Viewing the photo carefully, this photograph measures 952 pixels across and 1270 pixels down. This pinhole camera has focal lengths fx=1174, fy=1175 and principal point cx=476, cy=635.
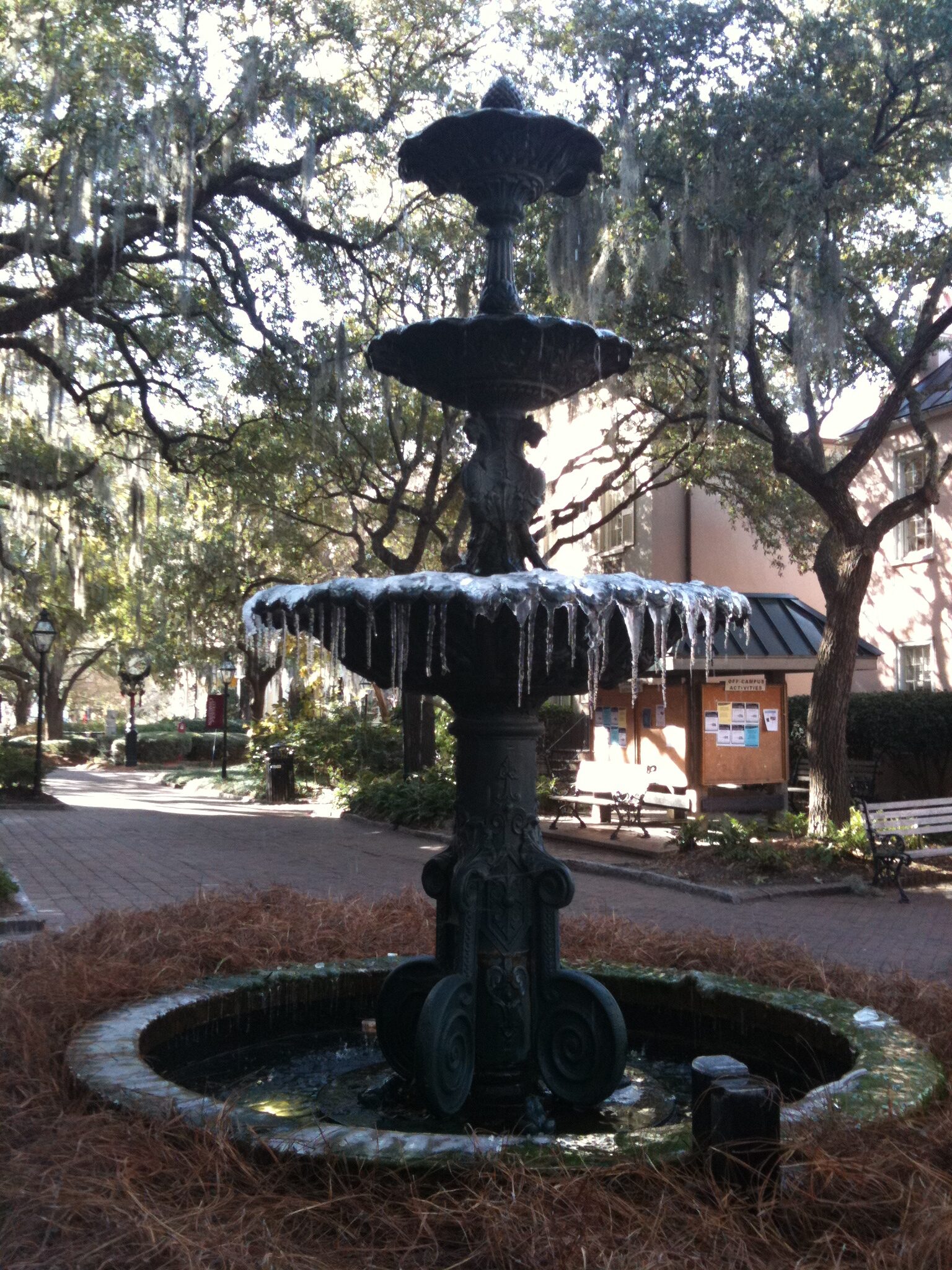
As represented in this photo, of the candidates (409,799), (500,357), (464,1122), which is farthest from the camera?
(409,799)

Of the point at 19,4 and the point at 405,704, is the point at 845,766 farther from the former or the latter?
the point at 19,4

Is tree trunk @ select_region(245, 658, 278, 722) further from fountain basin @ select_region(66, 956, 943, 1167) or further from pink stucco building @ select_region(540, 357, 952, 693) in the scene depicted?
fountain basin @ select_region(66, 956, 943, 1167)

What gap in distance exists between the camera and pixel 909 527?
23531mm

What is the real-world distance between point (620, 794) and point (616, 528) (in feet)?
46.6

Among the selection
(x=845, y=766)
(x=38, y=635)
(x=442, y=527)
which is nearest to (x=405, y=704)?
(x=442, y=527)

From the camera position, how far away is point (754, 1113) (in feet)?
11.3

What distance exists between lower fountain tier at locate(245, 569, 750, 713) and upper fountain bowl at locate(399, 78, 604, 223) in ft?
6.60

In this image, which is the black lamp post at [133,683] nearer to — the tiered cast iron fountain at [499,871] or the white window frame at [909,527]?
the white window frame at [909,527]

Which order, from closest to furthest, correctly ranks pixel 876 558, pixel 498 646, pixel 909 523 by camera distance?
pixel 498 646 < pixel 909 523 < pixel 876 558

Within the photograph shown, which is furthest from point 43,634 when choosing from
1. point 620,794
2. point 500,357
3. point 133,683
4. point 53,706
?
point 53,706

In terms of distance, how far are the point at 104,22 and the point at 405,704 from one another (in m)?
12.4

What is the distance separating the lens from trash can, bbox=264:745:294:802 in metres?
26.4

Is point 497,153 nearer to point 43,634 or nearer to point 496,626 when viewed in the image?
point 496,626

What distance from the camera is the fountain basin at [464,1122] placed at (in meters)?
3.66
